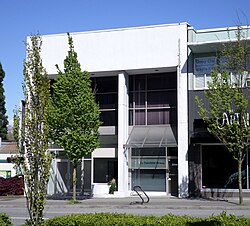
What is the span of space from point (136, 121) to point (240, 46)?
8.45 meters

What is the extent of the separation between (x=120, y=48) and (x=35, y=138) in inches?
742

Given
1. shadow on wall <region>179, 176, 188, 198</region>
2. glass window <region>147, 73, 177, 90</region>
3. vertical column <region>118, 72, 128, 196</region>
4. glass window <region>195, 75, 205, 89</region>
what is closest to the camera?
shadow on wall <region>179, 176, 188, 198</region>

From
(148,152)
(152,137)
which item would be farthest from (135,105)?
(148,152)

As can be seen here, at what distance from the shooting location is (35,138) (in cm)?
884

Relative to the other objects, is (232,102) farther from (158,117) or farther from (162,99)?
(158,117)

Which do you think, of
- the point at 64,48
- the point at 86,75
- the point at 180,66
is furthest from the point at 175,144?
the point at 64,48

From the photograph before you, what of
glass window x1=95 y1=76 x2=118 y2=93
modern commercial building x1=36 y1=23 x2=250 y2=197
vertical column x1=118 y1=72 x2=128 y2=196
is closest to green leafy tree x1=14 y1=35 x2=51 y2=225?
modern commercial building x1=36 y1=23 x2=250 y2=197

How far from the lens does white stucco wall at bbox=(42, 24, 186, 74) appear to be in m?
26.3

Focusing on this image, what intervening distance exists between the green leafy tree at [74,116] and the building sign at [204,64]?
250 inches

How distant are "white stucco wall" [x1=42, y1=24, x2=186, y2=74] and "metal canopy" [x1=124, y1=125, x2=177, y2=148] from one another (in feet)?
12.1

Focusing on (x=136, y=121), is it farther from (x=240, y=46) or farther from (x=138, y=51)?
(x=240, y=46)

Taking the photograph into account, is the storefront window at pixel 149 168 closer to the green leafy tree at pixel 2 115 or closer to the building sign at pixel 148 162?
the building sign at pixel 148 162

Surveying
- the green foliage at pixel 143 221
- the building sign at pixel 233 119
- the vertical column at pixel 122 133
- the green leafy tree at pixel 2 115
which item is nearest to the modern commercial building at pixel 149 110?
the vertical column at pixel 122 133

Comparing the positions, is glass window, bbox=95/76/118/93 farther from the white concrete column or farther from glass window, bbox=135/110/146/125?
the white concrete column
